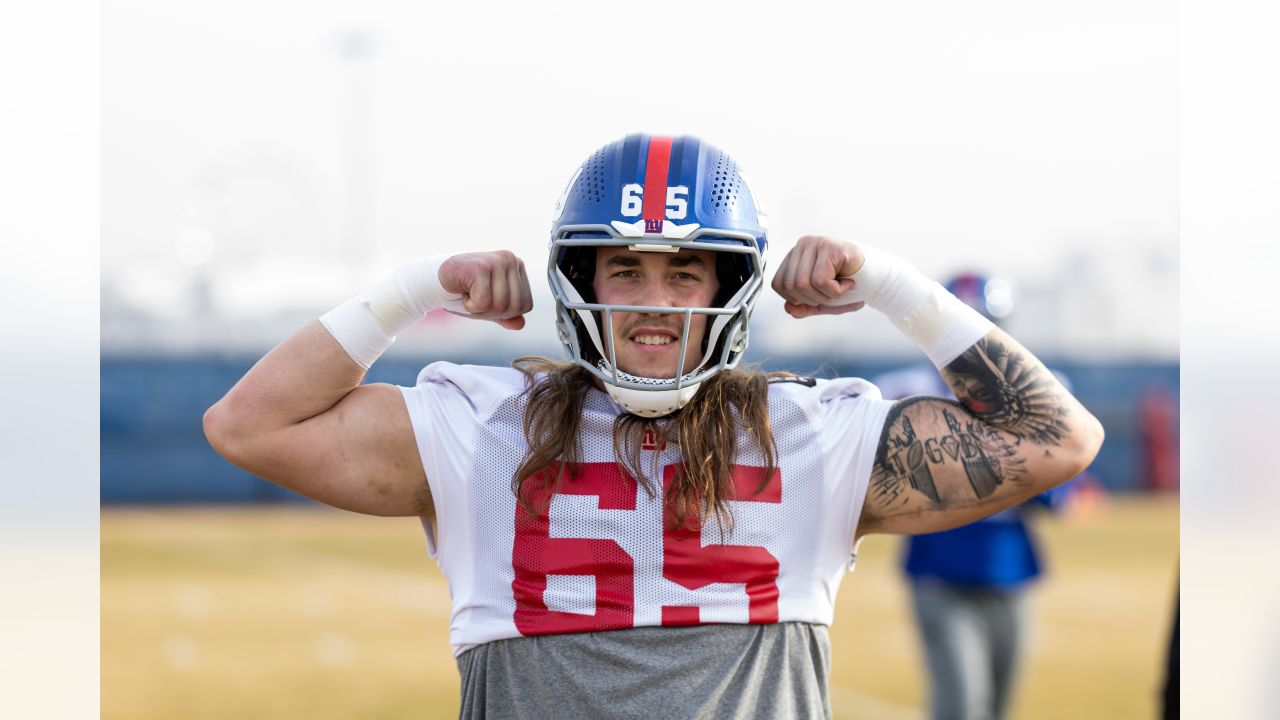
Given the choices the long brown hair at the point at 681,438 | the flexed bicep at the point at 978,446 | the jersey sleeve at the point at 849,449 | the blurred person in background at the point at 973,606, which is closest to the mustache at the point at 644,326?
the long brown hair at the point at 681,438

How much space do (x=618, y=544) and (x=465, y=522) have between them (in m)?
0.28

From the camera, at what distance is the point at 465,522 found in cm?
244

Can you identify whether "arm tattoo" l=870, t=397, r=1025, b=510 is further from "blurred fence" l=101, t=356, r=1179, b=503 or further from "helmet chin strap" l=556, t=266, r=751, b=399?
"blurred fence" l=101, t=356, r=1179, b=503

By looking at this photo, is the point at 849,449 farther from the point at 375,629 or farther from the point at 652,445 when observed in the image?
the point at 375,629

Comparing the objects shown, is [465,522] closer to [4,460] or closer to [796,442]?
[796,442]

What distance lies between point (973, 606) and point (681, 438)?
3.27 m

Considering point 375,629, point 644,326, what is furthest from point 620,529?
point 375,629

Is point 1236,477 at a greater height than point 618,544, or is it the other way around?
point 1236,477

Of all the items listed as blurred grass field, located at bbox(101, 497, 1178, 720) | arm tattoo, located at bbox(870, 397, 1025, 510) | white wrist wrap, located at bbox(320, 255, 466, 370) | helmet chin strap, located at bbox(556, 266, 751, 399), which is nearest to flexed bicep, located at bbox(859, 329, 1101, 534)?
arm tattoo, located at bbox(870, 397, 1025, 510)

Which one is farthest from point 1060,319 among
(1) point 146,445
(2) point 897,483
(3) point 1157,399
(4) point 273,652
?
(2) point 897,483

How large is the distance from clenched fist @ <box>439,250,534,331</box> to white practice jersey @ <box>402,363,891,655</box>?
15cm

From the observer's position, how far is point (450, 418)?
247 centimetres

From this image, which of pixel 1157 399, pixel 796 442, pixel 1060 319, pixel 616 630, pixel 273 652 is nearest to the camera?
pixel 616 630

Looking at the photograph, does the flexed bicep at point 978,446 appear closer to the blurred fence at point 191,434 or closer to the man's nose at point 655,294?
the man's nose at point 655,294
